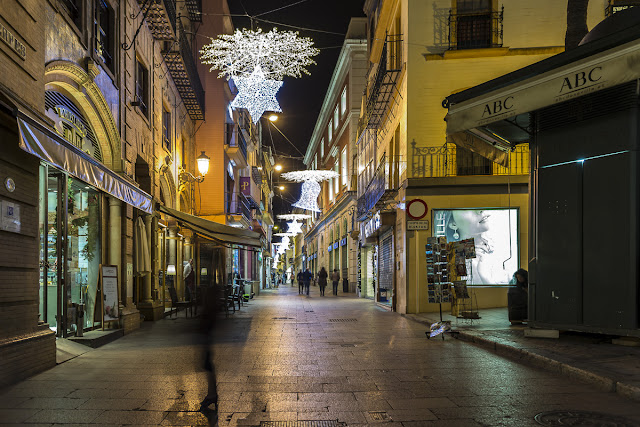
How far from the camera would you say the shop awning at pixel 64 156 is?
6.83 metres

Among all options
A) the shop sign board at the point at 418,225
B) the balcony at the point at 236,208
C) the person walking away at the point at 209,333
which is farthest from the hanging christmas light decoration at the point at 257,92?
the balcony at the point at 236,208

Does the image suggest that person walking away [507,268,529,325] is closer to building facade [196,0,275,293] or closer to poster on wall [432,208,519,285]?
poster on wall [432,208,519,285]

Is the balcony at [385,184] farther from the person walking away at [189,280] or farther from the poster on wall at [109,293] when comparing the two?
the poster on wall at [109,293]

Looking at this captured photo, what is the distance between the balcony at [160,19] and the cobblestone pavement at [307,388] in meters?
8.82

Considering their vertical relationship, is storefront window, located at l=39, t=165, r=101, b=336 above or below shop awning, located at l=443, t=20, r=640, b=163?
below

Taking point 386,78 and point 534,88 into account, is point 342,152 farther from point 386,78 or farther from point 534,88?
point 534,88

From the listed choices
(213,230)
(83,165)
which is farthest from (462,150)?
(83,165)

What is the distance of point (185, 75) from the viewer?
1919 cm

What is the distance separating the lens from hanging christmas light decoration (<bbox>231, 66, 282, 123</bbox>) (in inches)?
626

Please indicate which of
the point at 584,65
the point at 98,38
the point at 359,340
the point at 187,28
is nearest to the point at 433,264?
the point at 359,340

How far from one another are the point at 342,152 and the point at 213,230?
77.7 feet

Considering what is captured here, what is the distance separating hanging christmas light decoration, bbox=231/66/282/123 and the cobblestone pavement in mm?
7797

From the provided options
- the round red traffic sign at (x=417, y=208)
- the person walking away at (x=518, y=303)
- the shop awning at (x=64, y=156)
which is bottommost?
the person walking away at (x=518, y=303)

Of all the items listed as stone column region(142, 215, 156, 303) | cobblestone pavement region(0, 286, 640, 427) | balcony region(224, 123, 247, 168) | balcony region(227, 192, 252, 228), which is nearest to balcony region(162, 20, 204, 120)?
balcony region(224, 123, 247, 168)
